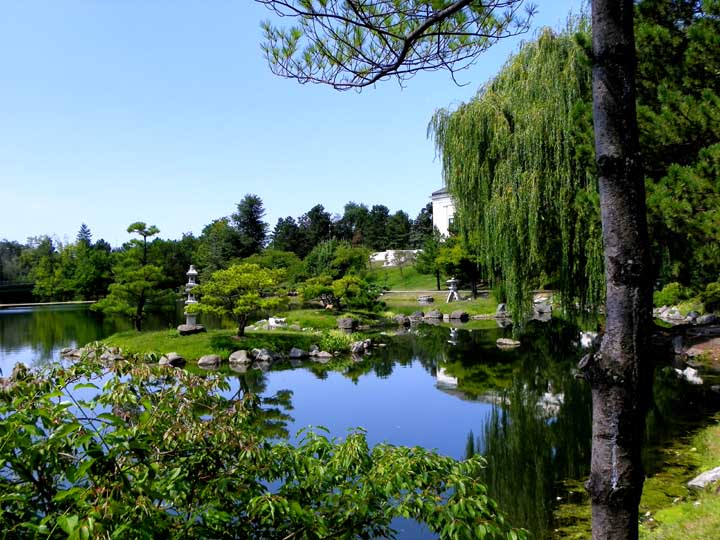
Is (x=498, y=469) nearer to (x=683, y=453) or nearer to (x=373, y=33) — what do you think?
(x=683, y=453)

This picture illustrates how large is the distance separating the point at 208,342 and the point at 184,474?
45.9 feet

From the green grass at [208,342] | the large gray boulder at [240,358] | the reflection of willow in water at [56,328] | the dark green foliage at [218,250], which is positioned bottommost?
the large gray boulder at [240,358]

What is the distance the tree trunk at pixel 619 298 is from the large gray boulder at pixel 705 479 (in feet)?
13.5

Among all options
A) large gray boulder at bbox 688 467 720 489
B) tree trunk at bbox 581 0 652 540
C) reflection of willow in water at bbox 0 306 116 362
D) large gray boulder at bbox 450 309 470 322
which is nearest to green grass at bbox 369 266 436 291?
large gray boulder at bbox 450 309 470 322

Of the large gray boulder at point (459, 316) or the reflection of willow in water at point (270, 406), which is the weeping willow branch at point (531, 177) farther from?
the large gray boulder at point (459, 316)

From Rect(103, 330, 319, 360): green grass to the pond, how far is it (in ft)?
5.55

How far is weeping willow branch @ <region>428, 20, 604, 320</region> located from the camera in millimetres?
8719

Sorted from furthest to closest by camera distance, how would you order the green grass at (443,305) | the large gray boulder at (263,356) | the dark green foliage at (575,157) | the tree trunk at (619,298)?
the green grass at (443,305)
the large gray boulder at (263,356)
the dark green foliage at (575,157)
the tree trunk at (619,298)

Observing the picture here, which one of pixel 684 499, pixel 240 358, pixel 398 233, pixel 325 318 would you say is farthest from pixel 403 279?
pixel 684 499

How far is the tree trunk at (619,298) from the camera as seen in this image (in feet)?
5.50

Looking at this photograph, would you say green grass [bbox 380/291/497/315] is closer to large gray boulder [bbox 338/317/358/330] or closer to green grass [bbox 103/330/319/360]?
large gray boulder [bbox 338/317/358/330]

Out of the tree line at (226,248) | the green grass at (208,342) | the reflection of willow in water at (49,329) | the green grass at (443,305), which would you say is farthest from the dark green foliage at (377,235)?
the green grass at (208,342)

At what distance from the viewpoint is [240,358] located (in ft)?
47.0

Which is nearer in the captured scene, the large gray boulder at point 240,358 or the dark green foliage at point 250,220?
the large gray boulder at point 240,358
